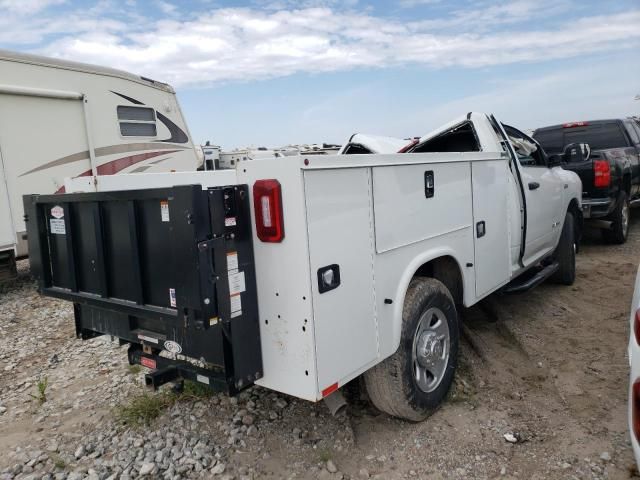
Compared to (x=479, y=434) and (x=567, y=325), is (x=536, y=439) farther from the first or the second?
(x=567, y=325)

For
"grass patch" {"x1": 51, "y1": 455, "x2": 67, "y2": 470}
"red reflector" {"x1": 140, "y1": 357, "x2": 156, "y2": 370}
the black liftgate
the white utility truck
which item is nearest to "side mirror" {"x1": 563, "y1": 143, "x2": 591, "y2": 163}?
the white utility truck

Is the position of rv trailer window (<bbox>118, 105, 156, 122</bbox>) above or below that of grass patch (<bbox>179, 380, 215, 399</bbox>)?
above

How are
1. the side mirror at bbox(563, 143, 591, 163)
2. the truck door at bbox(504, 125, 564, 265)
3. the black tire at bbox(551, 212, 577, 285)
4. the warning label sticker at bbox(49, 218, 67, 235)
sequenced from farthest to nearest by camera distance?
the black tire at bbox(551, 212, 577, 285), the side mirror at bbox(563, 143, 591, 163), the truck door at bbox(504, 125, 564, 265), the warning label sticker at bbox(49, 218, 67, 235)

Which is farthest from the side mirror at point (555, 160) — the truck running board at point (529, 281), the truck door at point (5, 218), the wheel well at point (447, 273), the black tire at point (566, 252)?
the truck door at point (5, 218)

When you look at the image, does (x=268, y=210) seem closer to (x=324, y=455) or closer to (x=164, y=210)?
(x=164, y=210)

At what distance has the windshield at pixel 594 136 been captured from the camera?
358 inches

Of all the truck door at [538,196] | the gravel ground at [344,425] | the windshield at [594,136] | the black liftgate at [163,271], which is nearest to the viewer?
the black liftgate at [163,271]

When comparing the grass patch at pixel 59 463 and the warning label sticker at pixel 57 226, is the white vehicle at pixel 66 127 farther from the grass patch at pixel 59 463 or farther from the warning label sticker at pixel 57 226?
the grass patch at pixel 59 463

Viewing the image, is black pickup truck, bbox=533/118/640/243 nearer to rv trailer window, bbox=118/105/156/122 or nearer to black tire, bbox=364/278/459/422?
black tire, bbox=364/278/459/422

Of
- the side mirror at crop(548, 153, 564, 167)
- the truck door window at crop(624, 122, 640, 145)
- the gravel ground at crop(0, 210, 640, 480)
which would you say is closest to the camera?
the gravel ground at crop(0, 210, 640, 480)

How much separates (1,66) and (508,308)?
666 cm

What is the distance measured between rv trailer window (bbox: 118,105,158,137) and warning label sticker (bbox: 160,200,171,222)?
6070 mm

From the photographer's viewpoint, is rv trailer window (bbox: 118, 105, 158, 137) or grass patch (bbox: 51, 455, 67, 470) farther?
rv trailer window (bbox: 118, 105, 158, 137)

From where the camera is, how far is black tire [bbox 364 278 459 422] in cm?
305
